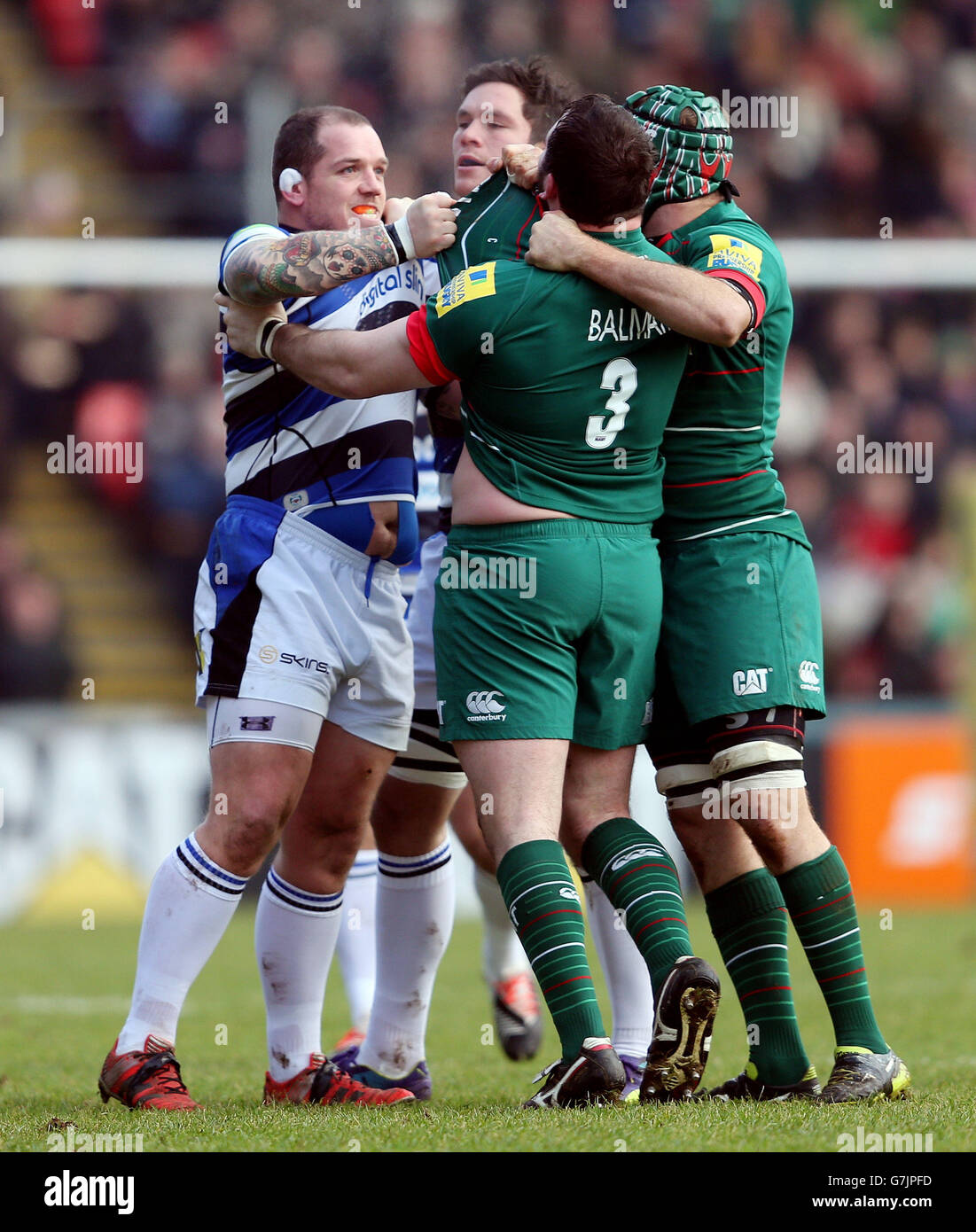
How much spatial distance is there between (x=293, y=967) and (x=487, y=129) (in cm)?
229

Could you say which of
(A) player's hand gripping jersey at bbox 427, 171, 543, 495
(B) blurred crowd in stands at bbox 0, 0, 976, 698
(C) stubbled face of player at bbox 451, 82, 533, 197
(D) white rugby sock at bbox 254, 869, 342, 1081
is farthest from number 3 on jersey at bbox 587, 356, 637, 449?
(B) blurred crowd in stands at bbox 0, 0, 976, 698

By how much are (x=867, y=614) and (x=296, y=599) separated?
8840 millimetres

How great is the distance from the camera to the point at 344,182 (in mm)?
4320

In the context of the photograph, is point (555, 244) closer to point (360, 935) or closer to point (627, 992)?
point (627, 992)

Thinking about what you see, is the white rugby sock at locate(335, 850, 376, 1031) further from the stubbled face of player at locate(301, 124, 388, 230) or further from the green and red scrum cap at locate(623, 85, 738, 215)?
the green and red scrum cap at locate(623, 85, 738, 215)

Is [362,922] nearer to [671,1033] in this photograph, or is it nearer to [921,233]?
[671,1033]

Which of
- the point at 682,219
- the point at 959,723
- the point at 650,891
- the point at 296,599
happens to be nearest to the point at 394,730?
the point at 296,599

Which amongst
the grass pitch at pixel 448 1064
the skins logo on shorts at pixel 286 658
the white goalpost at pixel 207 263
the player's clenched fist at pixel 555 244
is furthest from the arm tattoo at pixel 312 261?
the white goalpost at pixel 207 263

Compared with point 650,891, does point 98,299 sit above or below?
above

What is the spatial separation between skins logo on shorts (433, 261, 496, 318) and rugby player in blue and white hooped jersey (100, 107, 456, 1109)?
0.42 metres

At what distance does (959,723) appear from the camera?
1088cm

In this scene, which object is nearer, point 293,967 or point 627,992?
point 293,967

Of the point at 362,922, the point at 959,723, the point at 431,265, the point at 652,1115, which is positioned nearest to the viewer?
the point at 652,1115

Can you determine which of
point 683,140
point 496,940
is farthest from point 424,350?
point 496,940
